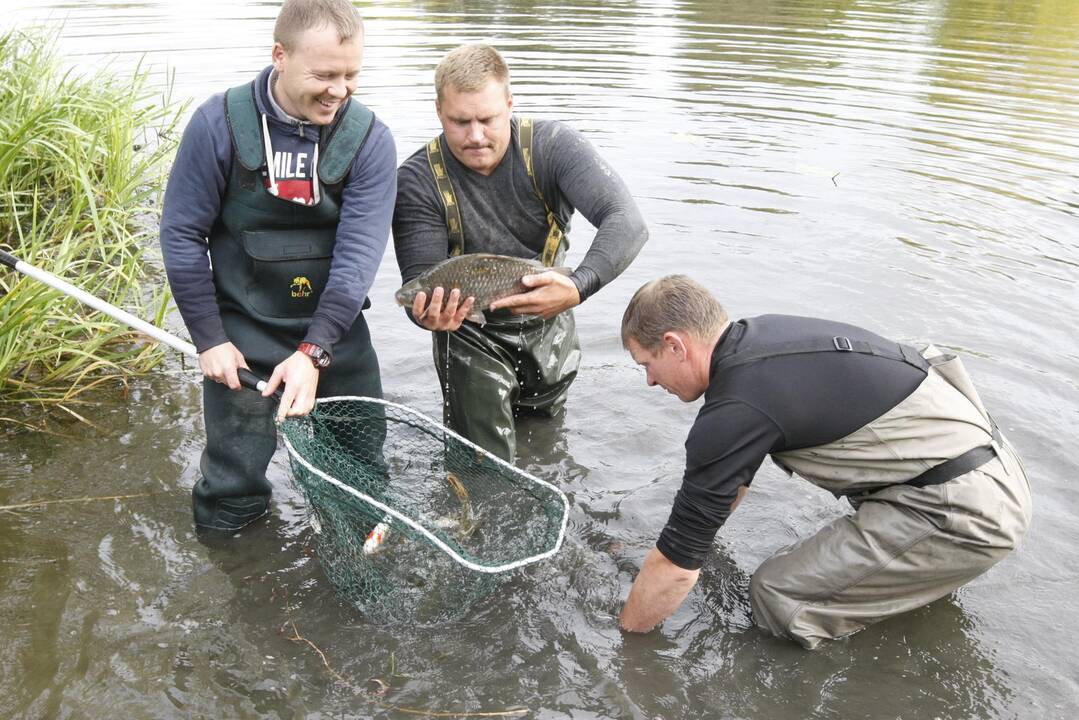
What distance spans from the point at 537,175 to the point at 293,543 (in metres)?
2.11

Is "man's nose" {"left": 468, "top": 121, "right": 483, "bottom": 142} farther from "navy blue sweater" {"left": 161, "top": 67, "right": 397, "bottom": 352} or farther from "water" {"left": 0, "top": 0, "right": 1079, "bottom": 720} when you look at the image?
"water" {"left": 0, "top": 0, "right": 1079, "bottom": 720}

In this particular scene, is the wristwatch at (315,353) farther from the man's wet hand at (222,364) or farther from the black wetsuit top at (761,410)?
the black wetsuit top at (761,410)

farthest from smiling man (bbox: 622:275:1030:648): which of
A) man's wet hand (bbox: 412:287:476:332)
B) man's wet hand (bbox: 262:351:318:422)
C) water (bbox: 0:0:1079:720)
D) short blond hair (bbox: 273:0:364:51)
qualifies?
short blond hair (bbox: 273:0:364:51)

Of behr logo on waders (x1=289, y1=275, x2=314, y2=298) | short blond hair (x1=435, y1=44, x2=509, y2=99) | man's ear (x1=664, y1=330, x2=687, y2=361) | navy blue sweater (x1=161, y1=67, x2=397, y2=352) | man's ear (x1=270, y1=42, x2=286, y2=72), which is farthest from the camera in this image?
short blond hair (x1=435, y1=44, x2=509, y2=99)

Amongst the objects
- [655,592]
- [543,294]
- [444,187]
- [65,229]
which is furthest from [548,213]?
[65,229]

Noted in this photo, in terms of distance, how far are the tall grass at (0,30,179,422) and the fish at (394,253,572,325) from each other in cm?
204

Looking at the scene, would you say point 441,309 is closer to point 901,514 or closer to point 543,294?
point 543,294

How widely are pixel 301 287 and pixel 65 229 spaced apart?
283 centimetres

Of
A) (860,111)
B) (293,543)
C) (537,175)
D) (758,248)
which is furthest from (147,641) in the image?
(860,111)

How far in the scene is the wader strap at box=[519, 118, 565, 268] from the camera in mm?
4547

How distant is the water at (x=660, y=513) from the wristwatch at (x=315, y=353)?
3.28 feet

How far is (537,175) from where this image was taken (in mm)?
4551

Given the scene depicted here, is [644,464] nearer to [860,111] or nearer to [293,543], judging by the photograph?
[293,543]

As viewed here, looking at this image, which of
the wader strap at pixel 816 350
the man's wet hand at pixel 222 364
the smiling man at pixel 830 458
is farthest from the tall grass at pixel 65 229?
the wader strap at pixel 816 350
